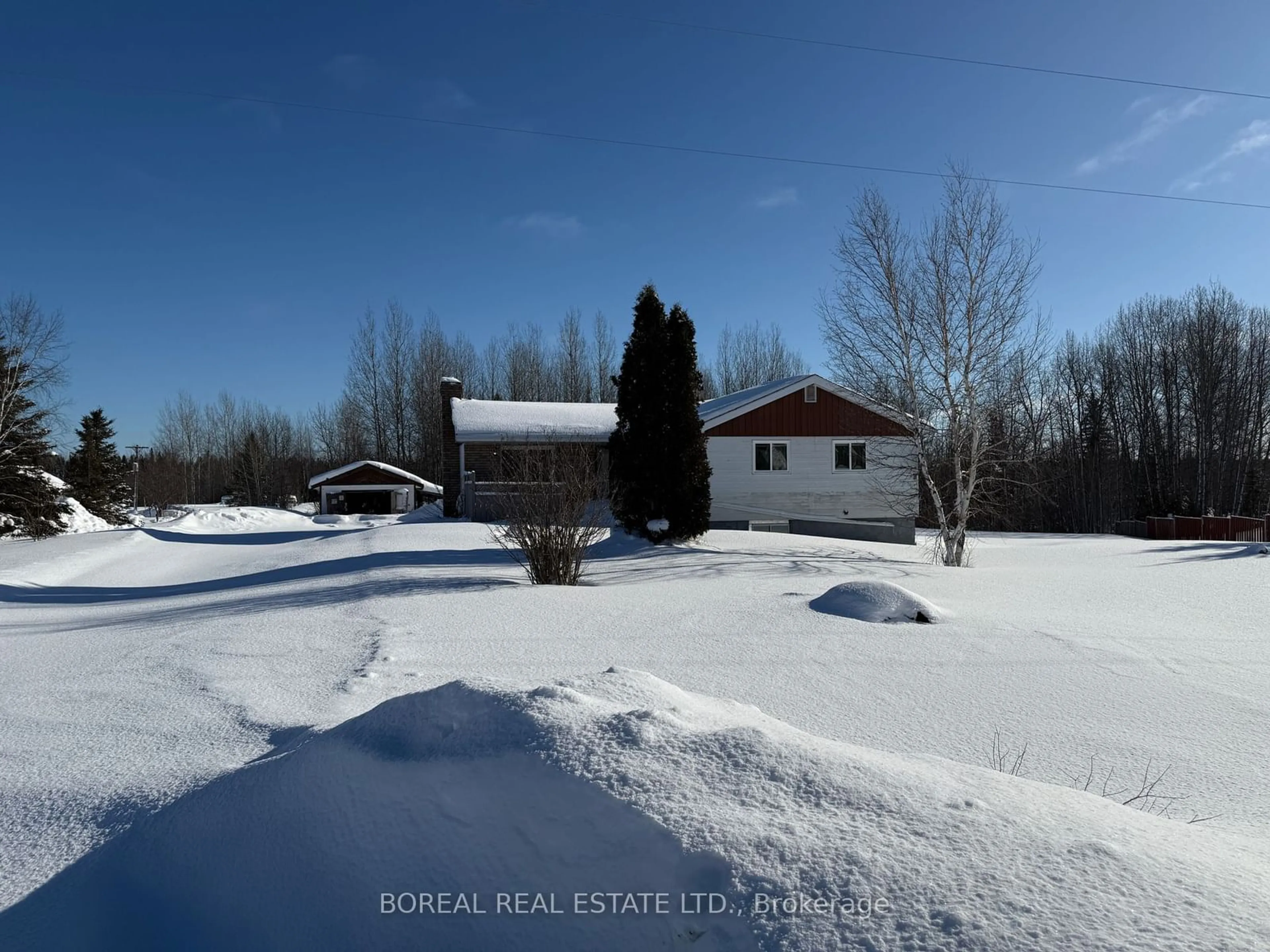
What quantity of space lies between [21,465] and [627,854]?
87.9 ft

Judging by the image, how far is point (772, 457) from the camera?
80.9 ft

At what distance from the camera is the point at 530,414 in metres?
28.7

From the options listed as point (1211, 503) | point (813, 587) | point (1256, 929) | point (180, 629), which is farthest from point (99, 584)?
point (1211, 503)

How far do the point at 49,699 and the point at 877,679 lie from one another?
5753mm

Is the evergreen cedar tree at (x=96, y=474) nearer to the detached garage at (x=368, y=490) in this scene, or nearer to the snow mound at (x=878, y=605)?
the detached garage at (x=368, y=490)

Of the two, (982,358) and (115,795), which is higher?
(982,358)

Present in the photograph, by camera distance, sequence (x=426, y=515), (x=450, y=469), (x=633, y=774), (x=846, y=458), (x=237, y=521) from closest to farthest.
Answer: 1. (x=633, y=774)
2. (x=846, y=458)
3. (x=450, y=469)
4. (x=426, y=515)
5. (x=237, y=521)

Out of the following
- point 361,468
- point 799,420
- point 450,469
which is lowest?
point 450,469

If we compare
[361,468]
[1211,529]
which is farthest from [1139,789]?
[361,468]

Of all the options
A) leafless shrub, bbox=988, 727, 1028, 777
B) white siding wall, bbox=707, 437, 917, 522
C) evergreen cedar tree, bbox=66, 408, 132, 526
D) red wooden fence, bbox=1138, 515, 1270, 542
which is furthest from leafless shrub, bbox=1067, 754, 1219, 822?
evergreen cedar tree, bbox=66, 408, 132, 526

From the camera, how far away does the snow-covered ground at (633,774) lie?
73.4 inches

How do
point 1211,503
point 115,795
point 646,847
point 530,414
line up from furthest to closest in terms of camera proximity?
point 1211,503 < point 530,414 < point 115,795 < point 646,847

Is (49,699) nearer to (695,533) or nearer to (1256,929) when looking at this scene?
(1256,929)

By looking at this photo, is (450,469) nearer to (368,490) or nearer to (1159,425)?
(368,490)
